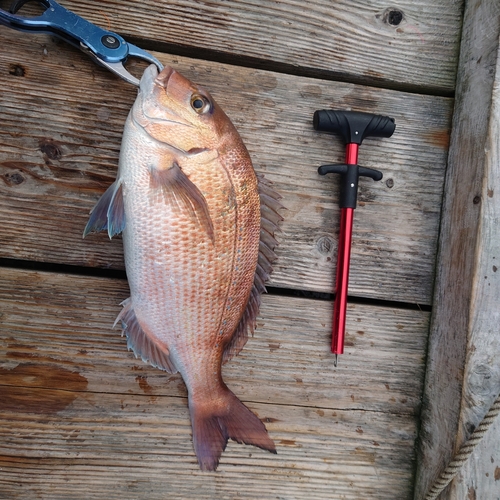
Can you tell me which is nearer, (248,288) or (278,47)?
(248,288)

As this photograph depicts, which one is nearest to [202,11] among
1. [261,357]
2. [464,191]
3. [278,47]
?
[278,47]

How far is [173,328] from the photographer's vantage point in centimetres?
111

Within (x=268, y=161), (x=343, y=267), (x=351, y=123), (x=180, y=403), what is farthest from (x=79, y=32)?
(x=180, y=403)

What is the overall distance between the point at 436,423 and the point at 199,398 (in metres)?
0.76

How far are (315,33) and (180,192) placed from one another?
734 millimetres

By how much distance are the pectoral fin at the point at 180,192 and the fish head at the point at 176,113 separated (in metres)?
0.07

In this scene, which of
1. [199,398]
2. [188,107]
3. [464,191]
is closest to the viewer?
[188,107]

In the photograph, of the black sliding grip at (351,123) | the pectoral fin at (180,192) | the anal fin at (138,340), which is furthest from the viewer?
the black sliding grip at (351,123)

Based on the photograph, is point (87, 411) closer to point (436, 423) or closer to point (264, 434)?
point (264, 434)

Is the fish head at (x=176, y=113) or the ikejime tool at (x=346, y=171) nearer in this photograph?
the fish head at (x=176, y=113)

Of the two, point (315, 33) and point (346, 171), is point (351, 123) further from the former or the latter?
point (315, 33)

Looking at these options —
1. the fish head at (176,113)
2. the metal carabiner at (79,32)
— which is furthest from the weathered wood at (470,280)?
the metal carabiner at (79,32)

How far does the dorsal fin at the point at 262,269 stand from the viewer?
1.17 m

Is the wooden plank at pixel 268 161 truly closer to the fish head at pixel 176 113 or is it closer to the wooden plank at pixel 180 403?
the wooden plank at pixel 180 403
